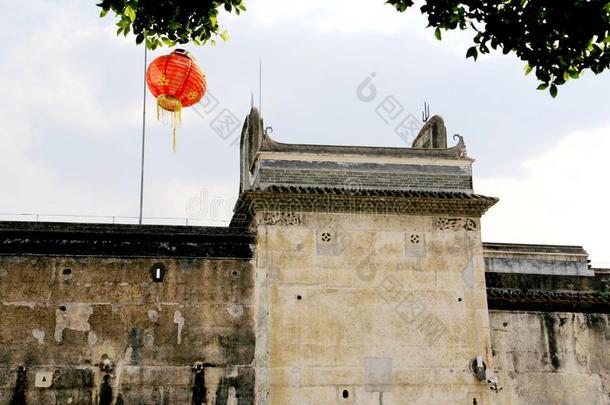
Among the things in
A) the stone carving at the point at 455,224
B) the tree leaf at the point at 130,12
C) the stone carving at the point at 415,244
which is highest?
the tree leaf at the point at 130,12

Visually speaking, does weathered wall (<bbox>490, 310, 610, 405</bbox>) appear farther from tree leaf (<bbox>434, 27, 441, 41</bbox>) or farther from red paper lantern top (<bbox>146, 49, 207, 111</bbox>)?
tree leaf (<bbox>434, 27, 441, 41</bbox>)

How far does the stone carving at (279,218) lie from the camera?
14.6m

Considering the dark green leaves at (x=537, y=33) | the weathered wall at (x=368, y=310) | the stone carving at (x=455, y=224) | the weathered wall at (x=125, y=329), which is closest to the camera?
the dark green leaves at (x=537, y=33)

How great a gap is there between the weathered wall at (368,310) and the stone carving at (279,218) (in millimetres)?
20

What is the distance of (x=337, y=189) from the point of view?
14.9 m

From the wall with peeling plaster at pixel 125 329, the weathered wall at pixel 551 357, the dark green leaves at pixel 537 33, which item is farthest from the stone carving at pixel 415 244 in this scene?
the dark green leaves at pixel 537 33

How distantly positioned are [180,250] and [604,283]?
8.67 meters

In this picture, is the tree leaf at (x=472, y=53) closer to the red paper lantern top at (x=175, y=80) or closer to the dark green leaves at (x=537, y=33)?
the dark green leaves at (x=537, y=33)

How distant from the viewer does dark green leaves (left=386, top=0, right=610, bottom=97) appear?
7.89 m

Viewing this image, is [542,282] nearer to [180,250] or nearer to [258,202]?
[258,202]

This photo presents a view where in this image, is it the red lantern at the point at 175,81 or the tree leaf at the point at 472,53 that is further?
the red lantern at the point at 175,81

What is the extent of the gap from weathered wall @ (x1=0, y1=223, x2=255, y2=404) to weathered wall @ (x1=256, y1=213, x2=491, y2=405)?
631 millimetres

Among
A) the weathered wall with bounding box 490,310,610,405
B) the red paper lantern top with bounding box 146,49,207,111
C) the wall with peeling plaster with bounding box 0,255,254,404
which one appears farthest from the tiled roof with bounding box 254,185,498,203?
the red paper lantern top with bounding box 146,49,207,111

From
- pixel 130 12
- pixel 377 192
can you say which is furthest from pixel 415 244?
pixel 130 12
